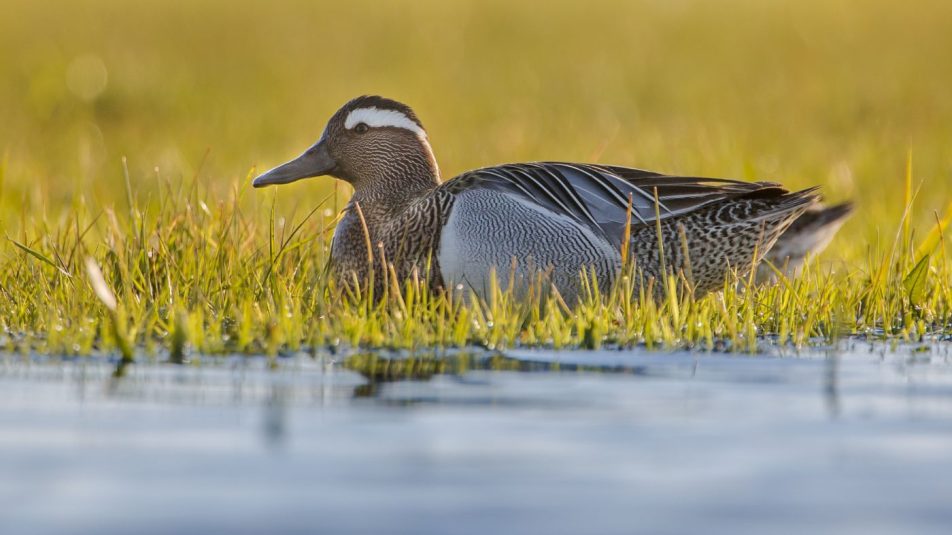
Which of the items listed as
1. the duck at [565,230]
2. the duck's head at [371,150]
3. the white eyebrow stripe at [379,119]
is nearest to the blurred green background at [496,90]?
the duck's head at [371,150]

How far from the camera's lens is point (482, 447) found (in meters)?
3.68

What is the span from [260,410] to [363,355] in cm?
96

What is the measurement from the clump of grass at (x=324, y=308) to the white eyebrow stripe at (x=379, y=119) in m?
0.66

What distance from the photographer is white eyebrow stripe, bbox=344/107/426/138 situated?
701cm

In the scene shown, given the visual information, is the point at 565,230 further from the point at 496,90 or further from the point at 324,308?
the point at 496,90

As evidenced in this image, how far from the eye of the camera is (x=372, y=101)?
7078mm

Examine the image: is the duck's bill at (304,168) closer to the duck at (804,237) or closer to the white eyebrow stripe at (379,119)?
the white eyebrow stripe at (379,119)

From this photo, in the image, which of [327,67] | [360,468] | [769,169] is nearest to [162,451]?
[360,468]

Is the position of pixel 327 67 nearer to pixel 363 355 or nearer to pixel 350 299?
pixel 350 299

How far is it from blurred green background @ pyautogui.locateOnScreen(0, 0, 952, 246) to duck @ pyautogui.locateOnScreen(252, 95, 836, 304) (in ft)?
3.34

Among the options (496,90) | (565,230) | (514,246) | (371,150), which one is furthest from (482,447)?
(496,90)

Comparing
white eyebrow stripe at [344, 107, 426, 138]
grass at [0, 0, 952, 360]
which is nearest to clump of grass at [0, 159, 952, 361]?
grass at [0, 0, 952, 360]

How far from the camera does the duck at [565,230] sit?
6.00 metres

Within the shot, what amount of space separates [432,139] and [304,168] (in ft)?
18.8
